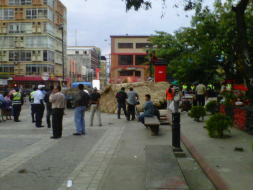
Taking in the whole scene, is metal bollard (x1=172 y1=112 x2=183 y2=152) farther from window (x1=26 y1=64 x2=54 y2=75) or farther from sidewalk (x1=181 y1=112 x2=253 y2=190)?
window (x1=26 y1=64 x2=54 y2=75)

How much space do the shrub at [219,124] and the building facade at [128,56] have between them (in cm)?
5439

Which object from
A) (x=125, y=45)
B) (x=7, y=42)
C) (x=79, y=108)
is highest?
(x=125, y=45)

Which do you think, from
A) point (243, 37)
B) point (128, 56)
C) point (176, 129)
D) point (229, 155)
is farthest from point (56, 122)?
point (128, 56)

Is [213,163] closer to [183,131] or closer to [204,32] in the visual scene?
[183,131]

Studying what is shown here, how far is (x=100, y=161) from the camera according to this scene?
6.41 meters

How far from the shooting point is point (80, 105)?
10062mm

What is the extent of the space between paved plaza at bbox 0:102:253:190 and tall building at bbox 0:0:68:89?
161ft

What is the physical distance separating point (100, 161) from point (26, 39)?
55.6 m

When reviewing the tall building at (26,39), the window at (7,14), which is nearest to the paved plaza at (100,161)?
the tall building at (26,39)

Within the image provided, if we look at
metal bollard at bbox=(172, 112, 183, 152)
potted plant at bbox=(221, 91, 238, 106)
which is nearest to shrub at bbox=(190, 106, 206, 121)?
potted plant at bbox=(221, 91, 238, 106)

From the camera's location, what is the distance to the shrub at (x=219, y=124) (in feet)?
26.9

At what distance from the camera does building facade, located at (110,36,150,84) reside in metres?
62.8

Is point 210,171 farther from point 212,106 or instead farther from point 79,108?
point 212,106

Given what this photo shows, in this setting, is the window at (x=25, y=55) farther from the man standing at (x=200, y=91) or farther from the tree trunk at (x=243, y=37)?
the tree trunk at (x=243, y=37)
